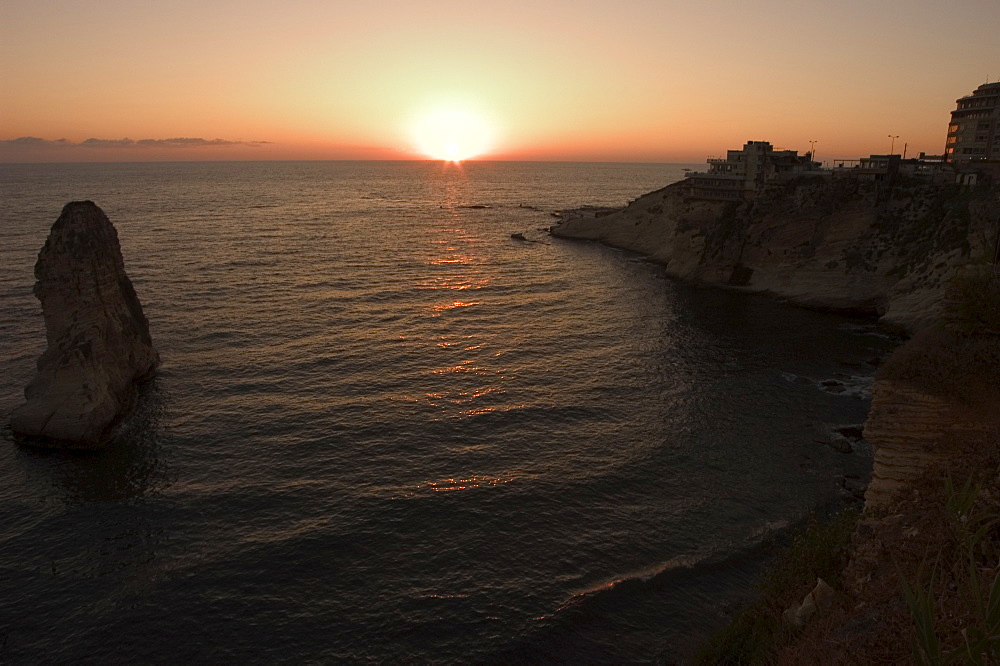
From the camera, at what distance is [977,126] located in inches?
3915

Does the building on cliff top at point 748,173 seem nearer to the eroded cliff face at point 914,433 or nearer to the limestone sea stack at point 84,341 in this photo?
the eroded cliff face at point 914,433

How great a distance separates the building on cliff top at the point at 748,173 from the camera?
8927 cm

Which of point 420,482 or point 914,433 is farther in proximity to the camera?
point 420,482

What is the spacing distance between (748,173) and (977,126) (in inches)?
1679

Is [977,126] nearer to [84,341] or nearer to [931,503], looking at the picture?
[931,503]

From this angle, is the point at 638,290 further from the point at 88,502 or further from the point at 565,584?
the point at 88,502

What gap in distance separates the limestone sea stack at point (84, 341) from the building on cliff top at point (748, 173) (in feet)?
269

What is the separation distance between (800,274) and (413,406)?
5761 cm

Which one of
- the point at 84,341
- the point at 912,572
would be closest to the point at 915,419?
the point at 912,572

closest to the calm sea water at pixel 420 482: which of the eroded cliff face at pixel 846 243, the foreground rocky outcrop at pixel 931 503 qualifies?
the eroded cliff face at pixel 846 243

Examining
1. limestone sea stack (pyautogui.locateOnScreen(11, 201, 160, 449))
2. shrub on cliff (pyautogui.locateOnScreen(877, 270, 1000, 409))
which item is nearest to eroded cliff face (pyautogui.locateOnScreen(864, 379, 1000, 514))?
shrub on cliff (pyautogui.locateOnScreen(877, 270, 1000, 409))

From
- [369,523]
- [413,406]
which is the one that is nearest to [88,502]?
[369,523]

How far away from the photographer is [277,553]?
28.5 m

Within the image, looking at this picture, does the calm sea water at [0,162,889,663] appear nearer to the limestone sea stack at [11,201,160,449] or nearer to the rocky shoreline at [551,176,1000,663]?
the limestone sea stack at [11,201,160,449]
